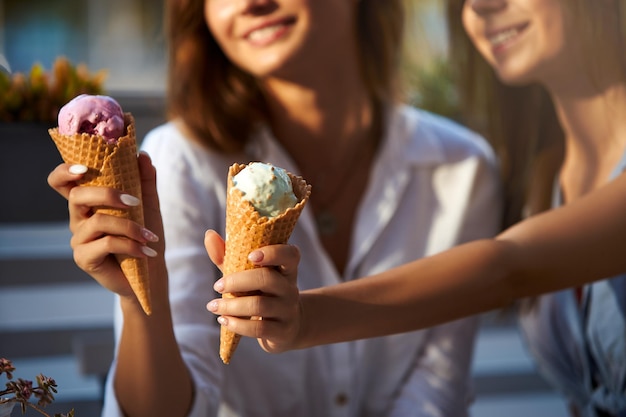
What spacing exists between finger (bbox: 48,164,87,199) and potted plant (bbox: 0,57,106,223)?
38.5 inches

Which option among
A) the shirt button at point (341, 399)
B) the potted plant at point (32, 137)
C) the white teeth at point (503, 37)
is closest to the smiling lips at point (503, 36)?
the white teeth at point (503, 37)

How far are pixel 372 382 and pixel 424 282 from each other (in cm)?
55

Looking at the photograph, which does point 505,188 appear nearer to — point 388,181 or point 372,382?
point 388,181

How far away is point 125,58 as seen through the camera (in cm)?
358

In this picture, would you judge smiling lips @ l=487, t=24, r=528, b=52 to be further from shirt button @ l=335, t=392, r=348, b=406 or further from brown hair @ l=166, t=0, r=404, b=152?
shirt button @ l=335, t=392, r=348, b=406

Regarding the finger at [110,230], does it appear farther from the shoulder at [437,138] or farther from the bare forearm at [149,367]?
the shoulder at [437,138]

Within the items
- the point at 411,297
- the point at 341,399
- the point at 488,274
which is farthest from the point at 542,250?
the point at 341,399

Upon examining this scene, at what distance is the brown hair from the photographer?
1.49 meters

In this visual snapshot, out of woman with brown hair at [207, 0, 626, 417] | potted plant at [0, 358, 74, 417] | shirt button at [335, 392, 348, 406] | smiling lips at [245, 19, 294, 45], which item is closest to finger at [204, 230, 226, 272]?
woman with brown hair at [207, 0, 626, 417]

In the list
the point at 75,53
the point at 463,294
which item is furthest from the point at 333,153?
the point at 75,53

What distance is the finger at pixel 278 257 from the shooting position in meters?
0.78

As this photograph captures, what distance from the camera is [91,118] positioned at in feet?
2.74

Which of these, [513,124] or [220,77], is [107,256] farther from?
[513,124]

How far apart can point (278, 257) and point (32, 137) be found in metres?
1.19
